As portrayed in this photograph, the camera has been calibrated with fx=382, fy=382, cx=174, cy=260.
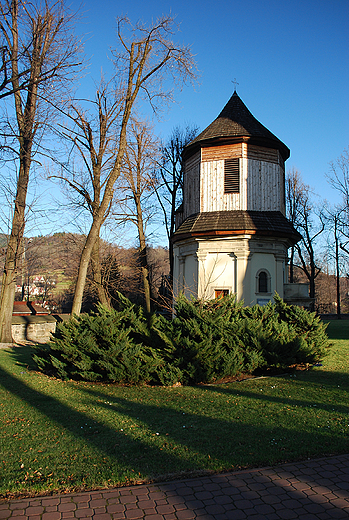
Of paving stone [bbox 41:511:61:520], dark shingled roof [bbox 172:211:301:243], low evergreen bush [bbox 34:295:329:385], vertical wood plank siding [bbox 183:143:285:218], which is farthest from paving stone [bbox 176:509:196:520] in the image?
vertical wood plank siding [bbox 183:143:285:218]

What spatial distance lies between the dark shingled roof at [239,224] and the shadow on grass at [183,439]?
1054cm

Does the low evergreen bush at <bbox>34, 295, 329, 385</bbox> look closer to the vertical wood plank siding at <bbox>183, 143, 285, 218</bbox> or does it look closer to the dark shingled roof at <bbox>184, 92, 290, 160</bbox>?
the vertical wood plank siding at <bbox>183, 143, 285, 218</bbox>

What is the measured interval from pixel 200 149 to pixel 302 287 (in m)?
8.21

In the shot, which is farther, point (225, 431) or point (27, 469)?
point (225, 431)

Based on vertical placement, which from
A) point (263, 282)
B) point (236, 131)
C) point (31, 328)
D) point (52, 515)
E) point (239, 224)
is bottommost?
point (52, 515)

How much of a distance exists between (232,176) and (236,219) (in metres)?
2.31

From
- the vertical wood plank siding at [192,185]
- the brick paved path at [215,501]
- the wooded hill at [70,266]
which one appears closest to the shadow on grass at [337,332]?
the vertical wood plank siding at [192,185]

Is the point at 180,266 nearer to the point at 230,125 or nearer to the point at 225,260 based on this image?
the point at 225,260

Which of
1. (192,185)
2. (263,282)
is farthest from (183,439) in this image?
(192,185)

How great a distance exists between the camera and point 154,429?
5.62 m

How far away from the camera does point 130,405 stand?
7.02 metres

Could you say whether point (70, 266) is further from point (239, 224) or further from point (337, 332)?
point (337, 332)

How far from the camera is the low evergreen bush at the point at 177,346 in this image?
8781mm

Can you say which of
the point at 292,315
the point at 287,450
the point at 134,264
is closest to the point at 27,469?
the point at 287,450
